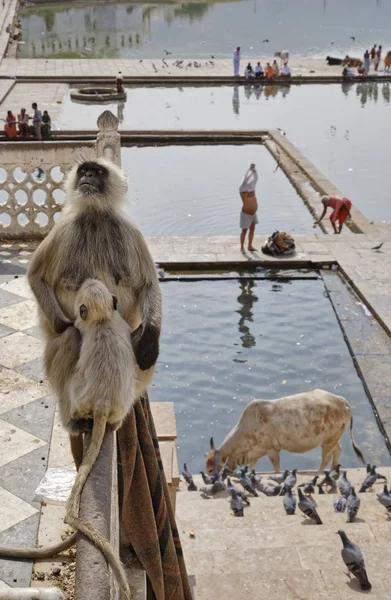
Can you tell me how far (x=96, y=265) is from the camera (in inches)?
139

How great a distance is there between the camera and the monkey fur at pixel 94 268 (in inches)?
134

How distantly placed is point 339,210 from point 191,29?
148 ft

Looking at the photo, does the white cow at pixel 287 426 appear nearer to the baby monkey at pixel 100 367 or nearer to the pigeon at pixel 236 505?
the pigeon at pixel 236 505

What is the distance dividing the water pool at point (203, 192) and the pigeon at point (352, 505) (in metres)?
9.12

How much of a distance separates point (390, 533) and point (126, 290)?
402 centimetres

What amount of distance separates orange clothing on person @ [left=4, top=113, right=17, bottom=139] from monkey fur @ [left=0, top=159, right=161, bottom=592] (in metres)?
17.5

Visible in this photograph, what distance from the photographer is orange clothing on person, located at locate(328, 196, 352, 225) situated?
14477mm

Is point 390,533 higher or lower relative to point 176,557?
lower

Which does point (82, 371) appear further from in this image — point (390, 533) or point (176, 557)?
point (390, 533)

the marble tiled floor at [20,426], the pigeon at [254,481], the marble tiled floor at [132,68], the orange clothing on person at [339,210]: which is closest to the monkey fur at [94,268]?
the marble tiled floor at [20,426]

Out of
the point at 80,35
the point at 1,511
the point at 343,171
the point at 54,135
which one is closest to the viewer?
the point at 1,511

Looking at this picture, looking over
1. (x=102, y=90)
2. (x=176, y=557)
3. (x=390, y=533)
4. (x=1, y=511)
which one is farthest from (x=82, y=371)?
(x=102, y=90)

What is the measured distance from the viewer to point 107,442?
8.86 feet

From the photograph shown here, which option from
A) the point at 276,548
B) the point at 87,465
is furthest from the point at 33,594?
the point at 276,548
